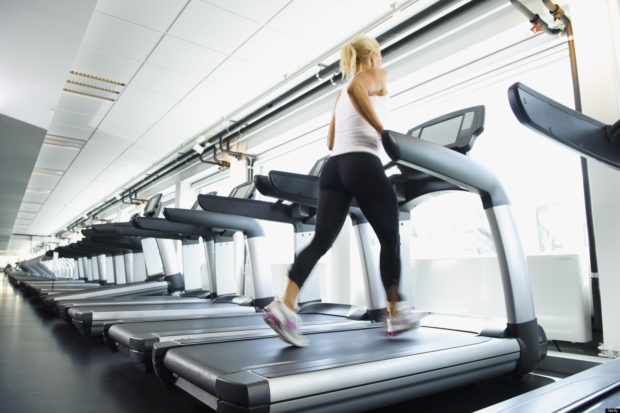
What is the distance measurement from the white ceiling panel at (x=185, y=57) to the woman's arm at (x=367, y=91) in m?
2.46

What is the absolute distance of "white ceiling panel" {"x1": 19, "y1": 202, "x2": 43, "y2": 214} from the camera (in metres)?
11.8

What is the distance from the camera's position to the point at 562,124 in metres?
1.17

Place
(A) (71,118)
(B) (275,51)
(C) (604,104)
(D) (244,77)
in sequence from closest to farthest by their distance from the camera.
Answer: (C) (604,104) → (B) (275,51) → (D) (244,77) → (A) (71,118)

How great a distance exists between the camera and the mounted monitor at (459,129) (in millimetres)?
1970

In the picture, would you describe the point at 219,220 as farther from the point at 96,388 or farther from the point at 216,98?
the point at 216,98

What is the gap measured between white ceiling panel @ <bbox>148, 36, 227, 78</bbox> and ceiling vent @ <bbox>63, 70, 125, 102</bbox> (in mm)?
784

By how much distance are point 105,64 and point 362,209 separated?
3.50 metres

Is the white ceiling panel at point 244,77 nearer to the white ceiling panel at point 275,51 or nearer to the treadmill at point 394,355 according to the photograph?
the white ceiling panel at point 275,51

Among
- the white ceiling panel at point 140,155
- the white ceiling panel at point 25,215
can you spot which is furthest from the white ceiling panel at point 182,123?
the white ceiling panel at point 25,215

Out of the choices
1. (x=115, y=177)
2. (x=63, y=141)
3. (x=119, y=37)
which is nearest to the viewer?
(x=119, y=37)

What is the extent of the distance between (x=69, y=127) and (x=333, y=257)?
4.26m

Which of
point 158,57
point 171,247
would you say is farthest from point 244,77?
point 171,247

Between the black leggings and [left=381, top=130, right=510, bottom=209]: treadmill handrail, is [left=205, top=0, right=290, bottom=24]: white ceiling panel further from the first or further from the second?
[left=381, top=130, right=510, bottom=209]: treadmill handrail

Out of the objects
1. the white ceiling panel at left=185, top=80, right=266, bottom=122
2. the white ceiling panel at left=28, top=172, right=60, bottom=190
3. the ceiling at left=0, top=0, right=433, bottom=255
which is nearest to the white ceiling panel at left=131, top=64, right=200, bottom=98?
the ceiling at left=0, top=0, right=433, bottom=255
